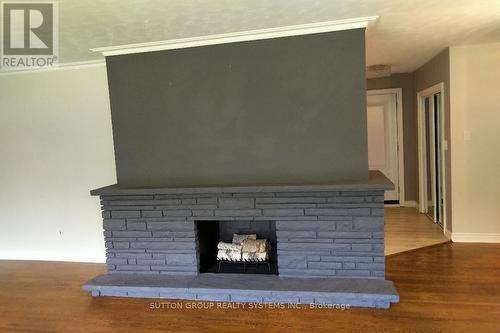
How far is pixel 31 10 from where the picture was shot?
226 centimetres

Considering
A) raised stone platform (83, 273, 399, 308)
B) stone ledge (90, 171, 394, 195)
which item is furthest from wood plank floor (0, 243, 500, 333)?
stone ledge (90, 171, 394, 195)

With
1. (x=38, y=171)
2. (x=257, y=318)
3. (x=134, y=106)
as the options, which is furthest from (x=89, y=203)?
(x=257, y=318)

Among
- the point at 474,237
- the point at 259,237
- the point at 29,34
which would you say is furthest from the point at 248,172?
the point at 474,237

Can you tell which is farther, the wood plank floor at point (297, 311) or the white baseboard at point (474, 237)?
the white baseboard at point (474, 237)

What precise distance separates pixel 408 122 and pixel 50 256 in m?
5.42

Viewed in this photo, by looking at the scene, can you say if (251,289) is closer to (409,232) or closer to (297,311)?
(297,311)

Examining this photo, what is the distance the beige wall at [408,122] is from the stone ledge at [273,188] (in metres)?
3.02

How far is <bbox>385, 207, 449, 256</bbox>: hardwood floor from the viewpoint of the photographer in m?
3.81

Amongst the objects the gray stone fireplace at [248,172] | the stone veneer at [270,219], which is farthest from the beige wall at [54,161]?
the stone veneer at [270,219]

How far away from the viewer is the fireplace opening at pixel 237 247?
9.83 ft

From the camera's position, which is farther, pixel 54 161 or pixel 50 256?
pixel 50 256

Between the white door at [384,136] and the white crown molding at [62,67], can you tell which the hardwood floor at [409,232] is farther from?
the white crown molding at [62,67]

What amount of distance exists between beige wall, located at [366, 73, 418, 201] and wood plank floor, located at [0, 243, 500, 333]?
246 centimetres

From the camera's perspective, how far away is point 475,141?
12.2ft
